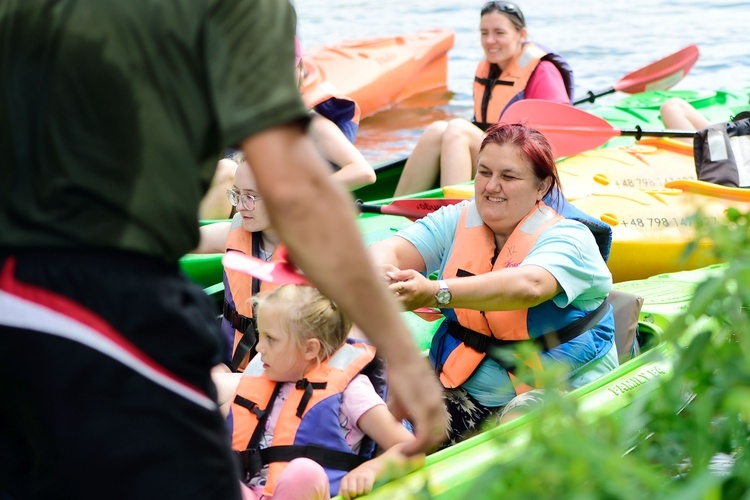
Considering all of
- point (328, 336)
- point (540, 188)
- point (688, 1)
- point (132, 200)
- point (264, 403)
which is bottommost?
point (688, 1)

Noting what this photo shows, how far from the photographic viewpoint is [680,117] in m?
5.59

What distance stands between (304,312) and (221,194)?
5.98 feet

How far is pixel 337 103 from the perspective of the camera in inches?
157

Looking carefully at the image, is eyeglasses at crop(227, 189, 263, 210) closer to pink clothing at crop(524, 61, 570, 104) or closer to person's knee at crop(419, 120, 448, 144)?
person's knee at crop(419, 120, 448, 144)

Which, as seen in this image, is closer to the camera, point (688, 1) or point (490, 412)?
point (490, 412)

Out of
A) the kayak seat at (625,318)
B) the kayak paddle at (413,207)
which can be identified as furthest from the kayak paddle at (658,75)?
the kayak seat at (625,318)

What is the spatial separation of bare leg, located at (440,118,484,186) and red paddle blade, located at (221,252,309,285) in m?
3.15

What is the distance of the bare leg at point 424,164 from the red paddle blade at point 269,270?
3.26 m

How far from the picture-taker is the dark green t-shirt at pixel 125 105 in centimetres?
113

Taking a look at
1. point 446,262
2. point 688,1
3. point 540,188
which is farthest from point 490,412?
point 688,1

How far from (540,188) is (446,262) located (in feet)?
1.08

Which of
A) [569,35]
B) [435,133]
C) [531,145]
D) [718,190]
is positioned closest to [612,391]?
[531,145]

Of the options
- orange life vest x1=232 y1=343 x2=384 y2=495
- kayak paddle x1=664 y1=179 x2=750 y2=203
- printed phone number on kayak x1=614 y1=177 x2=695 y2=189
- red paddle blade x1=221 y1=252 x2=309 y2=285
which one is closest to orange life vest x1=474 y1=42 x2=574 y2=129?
printed phone number on kayak x1=614 y1=177 x2=695 y2=189

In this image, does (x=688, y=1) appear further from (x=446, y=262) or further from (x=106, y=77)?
(x=106, y=77)
